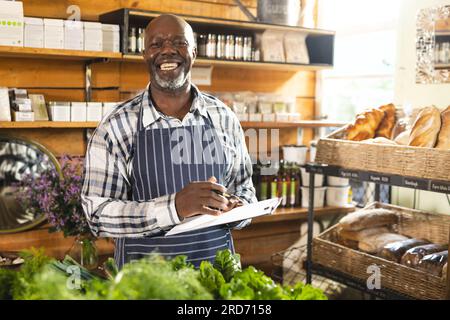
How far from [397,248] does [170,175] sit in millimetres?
1298

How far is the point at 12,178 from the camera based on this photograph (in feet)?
10.7

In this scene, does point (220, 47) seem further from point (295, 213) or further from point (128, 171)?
point (128, 171)

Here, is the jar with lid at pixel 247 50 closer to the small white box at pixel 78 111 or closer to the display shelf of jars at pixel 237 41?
the display shelf of jars at pixel 237 41

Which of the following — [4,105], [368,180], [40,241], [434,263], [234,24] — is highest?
[234,24]

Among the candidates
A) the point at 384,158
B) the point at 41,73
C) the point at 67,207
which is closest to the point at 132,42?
the point at 41,73

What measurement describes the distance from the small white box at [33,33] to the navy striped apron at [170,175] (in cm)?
120

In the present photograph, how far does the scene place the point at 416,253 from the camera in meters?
2.70

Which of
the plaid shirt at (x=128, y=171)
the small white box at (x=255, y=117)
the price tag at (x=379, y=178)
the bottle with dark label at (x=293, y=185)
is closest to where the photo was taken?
the plaid shirt at (x=128, y=171)

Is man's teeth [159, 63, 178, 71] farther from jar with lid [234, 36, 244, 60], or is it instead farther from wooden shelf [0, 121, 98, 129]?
jar with lid [234, 36, 244, 60]

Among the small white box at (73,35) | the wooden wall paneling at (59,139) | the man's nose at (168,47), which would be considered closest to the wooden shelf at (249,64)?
the small white box at (73,35)

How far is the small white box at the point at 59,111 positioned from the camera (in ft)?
10.2

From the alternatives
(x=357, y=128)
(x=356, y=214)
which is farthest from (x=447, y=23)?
(x=356, y=214)

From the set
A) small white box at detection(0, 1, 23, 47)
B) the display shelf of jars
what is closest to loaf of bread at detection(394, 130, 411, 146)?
the display shelf of jars
